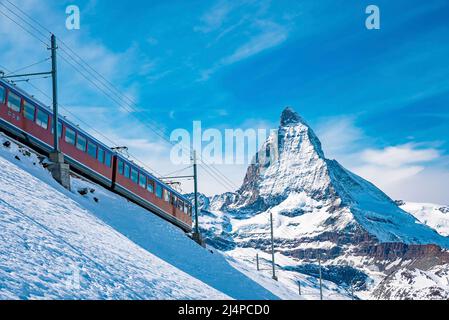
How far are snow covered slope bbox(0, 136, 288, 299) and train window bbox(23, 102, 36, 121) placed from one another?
150 inches

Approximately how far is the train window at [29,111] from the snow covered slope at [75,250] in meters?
3.82

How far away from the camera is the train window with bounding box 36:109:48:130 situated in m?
28.3

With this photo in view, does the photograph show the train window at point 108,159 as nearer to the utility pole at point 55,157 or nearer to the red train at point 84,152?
the red train at point 84,152

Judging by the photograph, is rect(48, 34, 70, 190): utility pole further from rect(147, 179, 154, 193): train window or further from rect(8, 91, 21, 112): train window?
rect(147, 179, 154, 193): train window

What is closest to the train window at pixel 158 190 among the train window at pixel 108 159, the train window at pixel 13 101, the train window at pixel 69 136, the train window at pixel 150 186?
the train window at pixel 150 186

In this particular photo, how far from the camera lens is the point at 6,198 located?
1563cm

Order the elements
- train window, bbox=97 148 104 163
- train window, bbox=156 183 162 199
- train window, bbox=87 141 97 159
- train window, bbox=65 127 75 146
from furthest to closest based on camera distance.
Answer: train window, bbox=156 183 162 199
train window, bbox=97 148 104 163
train window, bbox=87 141 97 159
train window, bbox=65 127 75 146

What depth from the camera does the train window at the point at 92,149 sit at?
32844 mm

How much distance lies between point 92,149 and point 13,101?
741 centimetres

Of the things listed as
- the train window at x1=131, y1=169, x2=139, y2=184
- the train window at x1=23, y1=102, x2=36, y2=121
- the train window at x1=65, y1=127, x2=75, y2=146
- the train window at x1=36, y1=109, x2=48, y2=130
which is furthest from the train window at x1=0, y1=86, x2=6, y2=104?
the train window at x1=131, y1=169, x2=139, y2=184

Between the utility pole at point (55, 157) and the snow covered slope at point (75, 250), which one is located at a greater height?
the utility pole at point (55, 157)

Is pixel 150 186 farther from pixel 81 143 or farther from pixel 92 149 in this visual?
pixel 81 143
